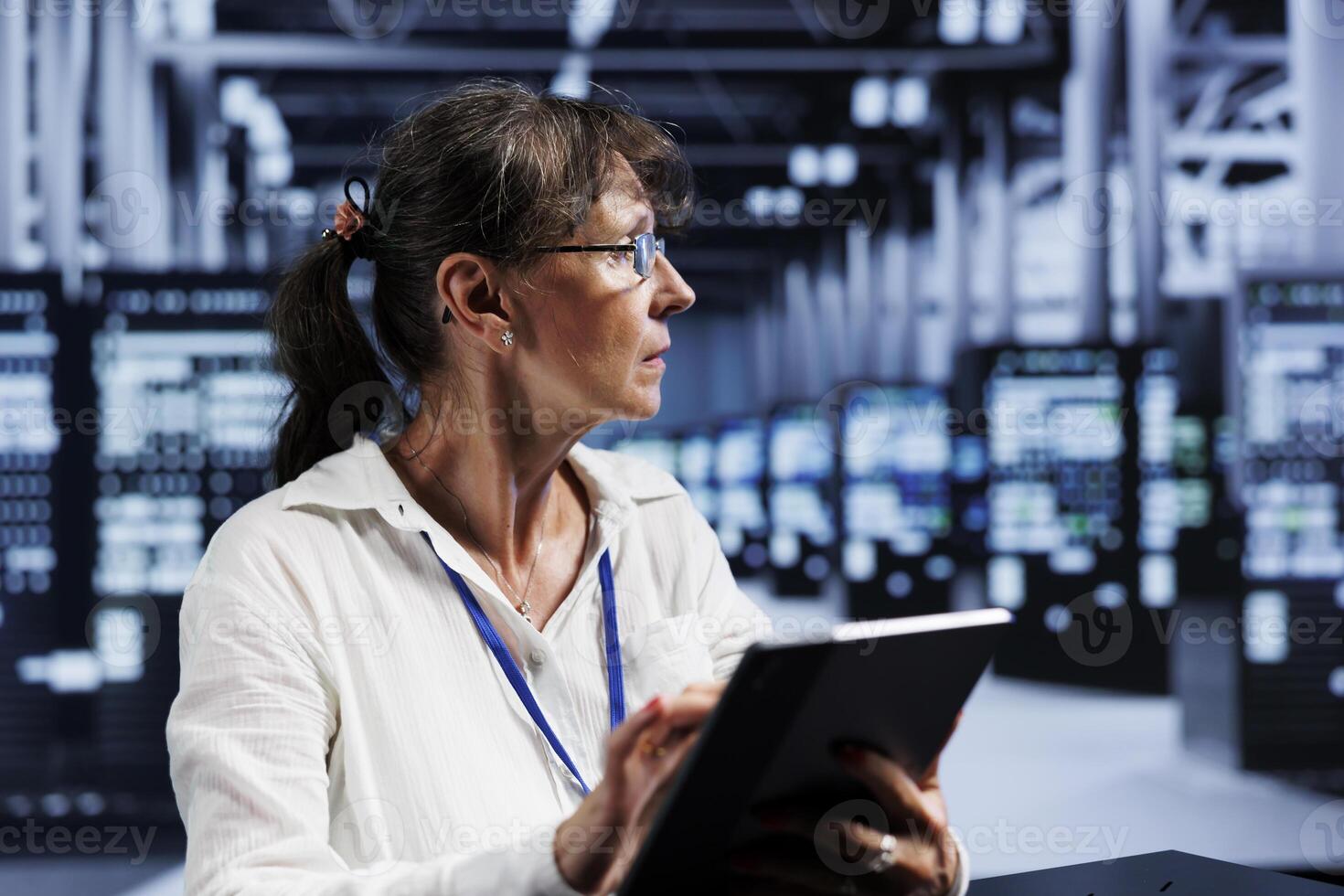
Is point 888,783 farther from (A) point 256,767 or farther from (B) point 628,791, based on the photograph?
(A) point 256,767

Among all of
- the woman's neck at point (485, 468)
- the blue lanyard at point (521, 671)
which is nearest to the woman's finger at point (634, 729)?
the blue lanyard at point (521, 671)

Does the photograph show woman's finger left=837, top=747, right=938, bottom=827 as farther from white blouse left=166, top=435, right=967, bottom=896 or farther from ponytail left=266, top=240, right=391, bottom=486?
ponytail left=266, top=240, right=391, bottom=486

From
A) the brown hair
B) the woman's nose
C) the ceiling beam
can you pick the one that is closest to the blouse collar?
the brown hair

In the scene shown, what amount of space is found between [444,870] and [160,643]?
2.44m

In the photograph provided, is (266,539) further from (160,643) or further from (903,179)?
(903,179)

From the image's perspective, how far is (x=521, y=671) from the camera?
1302 mm

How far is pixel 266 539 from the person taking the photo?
123cm

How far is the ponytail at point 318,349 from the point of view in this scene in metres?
1.46

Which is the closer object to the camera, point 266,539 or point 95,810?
point 266,539

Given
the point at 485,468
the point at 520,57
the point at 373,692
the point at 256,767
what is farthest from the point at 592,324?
the point at 520,57

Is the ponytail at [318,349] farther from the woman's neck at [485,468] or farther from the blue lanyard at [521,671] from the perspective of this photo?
the blue lanyard at [521,671]

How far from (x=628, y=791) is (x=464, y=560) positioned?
50cm

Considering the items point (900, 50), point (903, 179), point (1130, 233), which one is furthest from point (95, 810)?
point (1130, 233)

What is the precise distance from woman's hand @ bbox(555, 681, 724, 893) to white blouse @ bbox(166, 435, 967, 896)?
8cm
